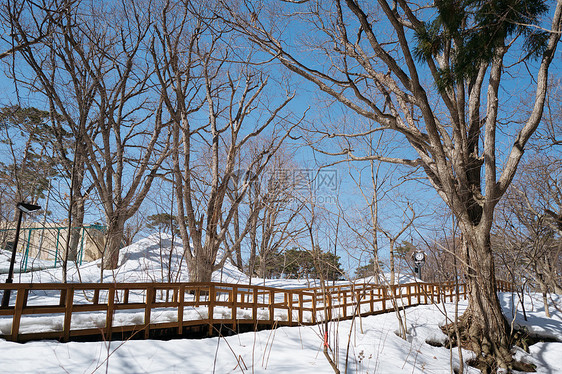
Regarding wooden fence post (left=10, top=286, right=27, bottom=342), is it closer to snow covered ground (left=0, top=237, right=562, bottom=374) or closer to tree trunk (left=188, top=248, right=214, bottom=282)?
snow covered ground (left=0, top=237, right=562, bottom=374)

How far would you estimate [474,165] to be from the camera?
346 inches

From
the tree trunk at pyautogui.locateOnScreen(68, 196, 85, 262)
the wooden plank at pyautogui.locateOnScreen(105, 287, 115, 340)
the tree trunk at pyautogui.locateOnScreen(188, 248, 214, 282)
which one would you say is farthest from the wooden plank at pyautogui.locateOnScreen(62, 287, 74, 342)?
the tree trunk at pyautogui.locateOnScreen(68, 196, 85, 262)

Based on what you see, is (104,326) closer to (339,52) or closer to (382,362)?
(382,362)

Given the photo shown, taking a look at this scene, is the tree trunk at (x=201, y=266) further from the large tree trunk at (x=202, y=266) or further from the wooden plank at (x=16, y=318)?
the wooden plank at (x=16, y=318)

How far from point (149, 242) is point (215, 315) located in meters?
11.2

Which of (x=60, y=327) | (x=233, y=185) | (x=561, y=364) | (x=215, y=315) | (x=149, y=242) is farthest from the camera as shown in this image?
(x=233, y=185)

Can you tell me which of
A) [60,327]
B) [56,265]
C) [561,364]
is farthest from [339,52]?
[56,265]

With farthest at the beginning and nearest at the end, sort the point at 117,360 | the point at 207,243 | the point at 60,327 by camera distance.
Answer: the point at 207,243, the point at 60,327, the point at 117,360

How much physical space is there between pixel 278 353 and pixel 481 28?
238 inches

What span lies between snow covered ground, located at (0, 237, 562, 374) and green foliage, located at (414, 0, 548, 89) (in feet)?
13.0

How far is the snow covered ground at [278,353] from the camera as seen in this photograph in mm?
4516

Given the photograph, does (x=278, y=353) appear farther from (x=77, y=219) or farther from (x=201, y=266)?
(x=77, y=219)

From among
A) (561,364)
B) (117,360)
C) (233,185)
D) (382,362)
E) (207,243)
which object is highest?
(233,185)

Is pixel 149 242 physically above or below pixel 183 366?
above
